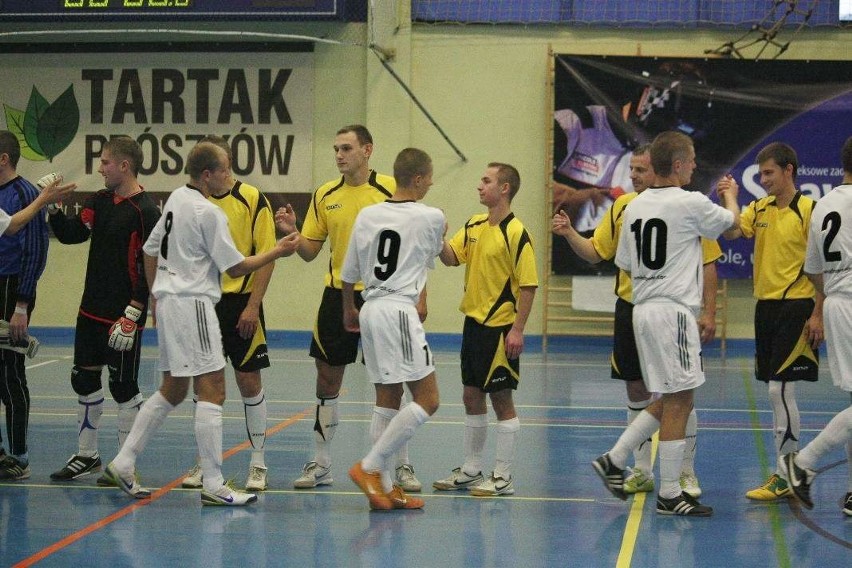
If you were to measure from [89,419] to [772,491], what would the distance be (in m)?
3.92

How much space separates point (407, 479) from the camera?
631 centimetres

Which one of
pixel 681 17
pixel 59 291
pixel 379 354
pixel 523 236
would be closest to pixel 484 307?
pixel 523 236

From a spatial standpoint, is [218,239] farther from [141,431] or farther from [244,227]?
[141,431]

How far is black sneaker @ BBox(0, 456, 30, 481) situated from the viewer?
6.41 m

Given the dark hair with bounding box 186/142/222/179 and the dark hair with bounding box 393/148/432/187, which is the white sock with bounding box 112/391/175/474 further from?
the dark hair with bounding box 393/148/432/187

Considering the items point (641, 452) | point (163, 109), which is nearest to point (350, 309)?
point (641, 452)

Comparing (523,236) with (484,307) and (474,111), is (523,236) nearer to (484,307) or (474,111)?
(484,307)

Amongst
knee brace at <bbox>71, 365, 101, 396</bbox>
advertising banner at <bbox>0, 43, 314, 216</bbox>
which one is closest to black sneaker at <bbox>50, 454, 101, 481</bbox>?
knee brace at <bbox>71, 365, 101, 396</bbox>

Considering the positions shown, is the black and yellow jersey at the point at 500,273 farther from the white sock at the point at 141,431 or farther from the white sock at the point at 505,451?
the white sock at the point at 141,431

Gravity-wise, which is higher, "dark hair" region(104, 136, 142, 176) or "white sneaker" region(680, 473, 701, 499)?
"dark hair" region(104, 136, 142, 176)

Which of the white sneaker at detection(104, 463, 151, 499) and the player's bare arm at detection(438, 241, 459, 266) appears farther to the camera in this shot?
the player's bare arm at detection(438, 241, 459, 266)

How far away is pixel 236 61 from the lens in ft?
48.1

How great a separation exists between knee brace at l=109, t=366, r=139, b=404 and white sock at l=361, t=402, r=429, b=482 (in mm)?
1656

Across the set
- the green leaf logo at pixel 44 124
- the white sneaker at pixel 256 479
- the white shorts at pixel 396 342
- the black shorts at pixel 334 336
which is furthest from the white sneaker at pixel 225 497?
the green leaf logo at pixel 44 124
